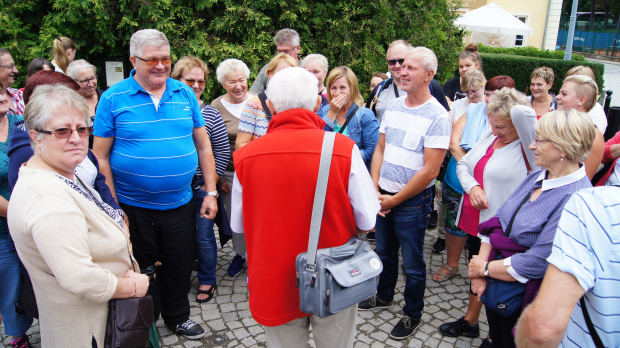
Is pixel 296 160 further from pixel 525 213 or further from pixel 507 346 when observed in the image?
pixel 507 346

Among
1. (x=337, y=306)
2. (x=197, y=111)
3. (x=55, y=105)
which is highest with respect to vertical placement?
(x=55, y=105)

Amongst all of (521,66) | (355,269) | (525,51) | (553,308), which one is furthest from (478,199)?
(525,51)

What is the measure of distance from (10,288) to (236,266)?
1989 mm

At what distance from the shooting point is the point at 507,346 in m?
2.41

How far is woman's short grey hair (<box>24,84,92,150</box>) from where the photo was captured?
199 centimetres

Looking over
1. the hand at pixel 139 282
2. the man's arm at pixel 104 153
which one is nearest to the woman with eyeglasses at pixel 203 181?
the man's arm at pixel 104 153

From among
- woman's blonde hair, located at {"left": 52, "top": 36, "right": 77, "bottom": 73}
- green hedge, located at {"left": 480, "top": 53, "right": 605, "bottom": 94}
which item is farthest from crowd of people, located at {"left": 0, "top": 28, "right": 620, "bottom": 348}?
green hedge, located at {"left": 480, "top": 53, "right": 605, "bottom": 94}

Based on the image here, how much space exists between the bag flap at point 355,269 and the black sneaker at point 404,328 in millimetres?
1497

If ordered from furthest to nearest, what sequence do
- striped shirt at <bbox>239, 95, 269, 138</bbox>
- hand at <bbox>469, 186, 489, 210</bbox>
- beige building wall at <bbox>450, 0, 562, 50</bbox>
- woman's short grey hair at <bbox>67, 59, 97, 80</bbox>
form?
beige building wall at <bbox>450, 0, 562, 50</bbox> < woman's short grey hair at <bbox>67, 59, 97, 80</bbox> < striped shirt at <bbox>239, 95, 269, 138</bbox> < hand at <bbox>469, 186, 489, 210</bbox>

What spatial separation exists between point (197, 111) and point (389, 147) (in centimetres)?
155

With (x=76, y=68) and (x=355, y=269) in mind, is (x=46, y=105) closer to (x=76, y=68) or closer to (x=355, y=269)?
(x=355, y=269)

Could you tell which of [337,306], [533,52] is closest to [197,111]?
[337,306]

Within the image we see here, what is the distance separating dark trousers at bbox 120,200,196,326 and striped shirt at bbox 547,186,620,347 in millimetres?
2609

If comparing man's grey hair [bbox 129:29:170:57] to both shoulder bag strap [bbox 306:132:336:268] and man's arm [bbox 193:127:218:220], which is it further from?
shoulder bag strap [bbox 306:132:336:268]
